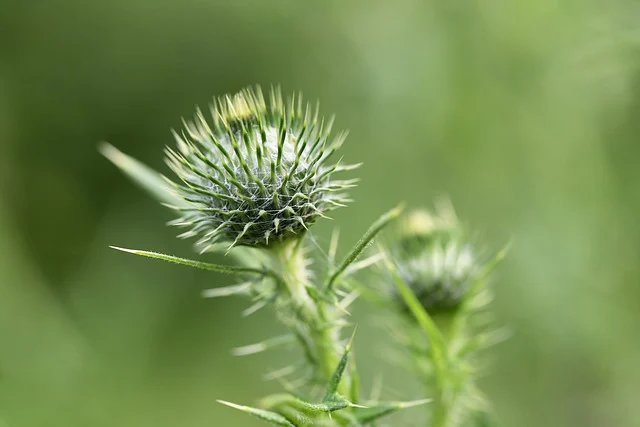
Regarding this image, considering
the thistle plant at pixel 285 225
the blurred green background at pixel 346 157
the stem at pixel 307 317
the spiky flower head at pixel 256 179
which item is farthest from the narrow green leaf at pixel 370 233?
the blurred green background at pixel 346 157

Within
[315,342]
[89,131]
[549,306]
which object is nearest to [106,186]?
[89,131]

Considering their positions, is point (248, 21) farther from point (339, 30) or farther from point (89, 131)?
point (89, 131)

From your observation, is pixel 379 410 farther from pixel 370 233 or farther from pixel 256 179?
pixel 256 179

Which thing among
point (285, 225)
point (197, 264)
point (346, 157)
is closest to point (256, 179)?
point (285, 225)

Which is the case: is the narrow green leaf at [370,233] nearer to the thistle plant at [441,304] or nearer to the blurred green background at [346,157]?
the thistle plant at [441,304]

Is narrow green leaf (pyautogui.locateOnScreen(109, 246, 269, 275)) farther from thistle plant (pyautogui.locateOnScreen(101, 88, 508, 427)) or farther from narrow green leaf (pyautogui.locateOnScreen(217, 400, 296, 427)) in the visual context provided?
narrow green leaf (pyautogui.locateOnScreen(217, 400, 296, 427))

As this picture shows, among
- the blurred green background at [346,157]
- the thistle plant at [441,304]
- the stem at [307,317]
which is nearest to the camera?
the stem at [307,317]
